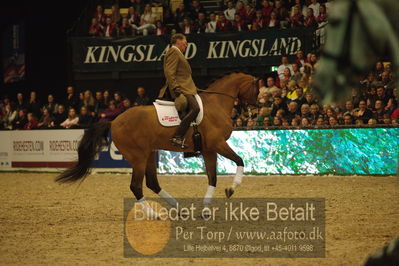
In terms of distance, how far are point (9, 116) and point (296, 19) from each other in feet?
37.2

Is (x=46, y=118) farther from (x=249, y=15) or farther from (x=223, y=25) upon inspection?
(x=249, y=15)

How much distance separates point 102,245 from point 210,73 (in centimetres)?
1475

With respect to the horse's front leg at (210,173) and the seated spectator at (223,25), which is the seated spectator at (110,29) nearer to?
the seated spectator at (223,25)

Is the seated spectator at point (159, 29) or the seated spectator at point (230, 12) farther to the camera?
the seated spectator at point (159, 29)

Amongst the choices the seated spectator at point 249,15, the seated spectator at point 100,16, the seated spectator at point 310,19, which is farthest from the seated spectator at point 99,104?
the seated spectator at point 310,19

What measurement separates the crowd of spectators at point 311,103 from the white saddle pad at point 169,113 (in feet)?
18.5

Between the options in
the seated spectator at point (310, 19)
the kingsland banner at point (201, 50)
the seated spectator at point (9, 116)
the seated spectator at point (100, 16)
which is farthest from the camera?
the seated spectator at point (100, 16)

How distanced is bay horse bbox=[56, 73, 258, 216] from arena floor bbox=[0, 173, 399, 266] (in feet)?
2.61

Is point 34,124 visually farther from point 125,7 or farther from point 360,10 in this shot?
point 360,10

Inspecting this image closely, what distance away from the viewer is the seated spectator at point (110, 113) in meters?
19.8

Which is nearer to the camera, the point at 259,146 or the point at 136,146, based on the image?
the point at 136,146

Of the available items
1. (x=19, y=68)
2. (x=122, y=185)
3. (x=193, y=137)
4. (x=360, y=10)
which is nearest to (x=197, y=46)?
(x=122, y=185)

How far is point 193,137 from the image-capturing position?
33.3 ft

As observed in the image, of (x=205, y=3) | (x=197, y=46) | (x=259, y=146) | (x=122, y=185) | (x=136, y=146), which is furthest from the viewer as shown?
(x=205, y=3)
